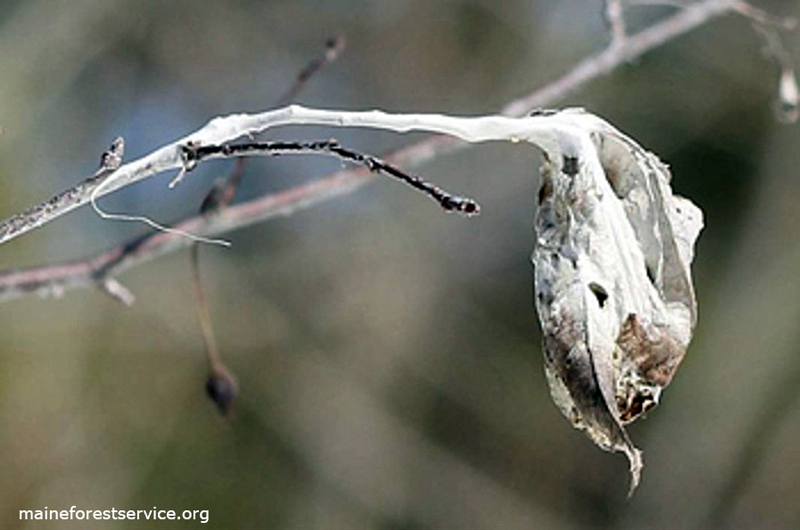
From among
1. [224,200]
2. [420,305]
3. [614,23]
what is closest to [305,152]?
[224,200]

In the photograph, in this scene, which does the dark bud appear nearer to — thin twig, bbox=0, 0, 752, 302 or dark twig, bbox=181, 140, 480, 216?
thin twig, bbox=0, 0, 752, 302

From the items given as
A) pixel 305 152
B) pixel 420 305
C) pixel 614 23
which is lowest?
pixel 305 152

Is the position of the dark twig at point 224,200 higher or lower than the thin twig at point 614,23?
lower

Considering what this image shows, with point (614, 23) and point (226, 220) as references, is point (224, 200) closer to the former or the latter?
point (226, 220)

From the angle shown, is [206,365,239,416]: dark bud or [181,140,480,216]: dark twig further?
[206,365,239,416]: dark bud

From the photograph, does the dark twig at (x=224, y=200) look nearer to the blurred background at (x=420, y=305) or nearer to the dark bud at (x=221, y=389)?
the dark bud at (x=221, y=389)

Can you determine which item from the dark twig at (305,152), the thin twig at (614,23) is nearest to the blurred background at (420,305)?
the thin twig at (614,23)

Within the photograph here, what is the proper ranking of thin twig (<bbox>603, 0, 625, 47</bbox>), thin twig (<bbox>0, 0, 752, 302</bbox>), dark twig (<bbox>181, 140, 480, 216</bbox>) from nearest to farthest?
dark twig (<bbox>181, 140, 480, 216</bbox>)
thin twig (<bbox>0, 0, 752, 302</bbox>)
thin twig (<bbox>603, 0, 625, 47</bbox>)

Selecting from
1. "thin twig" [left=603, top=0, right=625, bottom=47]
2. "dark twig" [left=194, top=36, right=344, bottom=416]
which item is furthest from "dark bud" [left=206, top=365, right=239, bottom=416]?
"thin twig" [left=603, top=0, right=625, bottom=47]
